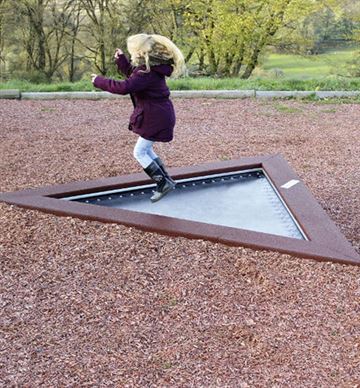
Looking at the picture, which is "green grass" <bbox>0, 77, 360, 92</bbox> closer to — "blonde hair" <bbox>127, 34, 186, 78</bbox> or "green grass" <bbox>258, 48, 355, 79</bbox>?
"green grass" <bbox>258, 48, 355, 79</bbox>

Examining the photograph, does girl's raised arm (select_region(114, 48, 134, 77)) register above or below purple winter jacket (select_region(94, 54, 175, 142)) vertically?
above

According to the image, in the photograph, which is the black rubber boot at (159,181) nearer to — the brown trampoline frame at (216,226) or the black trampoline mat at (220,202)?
the black trampoline mat at (220,202)

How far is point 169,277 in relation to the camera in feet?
11.5

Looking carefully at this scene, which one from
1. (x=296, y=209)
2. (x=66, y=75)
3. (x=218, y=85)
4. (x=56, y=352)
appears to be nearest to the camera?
(x=56, y=352)

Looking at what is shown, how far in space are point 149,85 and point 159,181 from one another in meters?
0.74

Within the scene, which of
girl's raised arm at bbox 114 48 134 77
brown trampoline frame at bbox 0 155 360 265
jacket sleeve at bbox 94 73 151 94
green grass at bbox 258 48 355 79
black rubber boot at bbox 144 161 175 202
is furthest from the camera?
green grass at bbox 258 48 355 79

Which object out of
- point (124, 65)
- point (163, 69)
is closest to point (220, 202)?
point (163, 69)

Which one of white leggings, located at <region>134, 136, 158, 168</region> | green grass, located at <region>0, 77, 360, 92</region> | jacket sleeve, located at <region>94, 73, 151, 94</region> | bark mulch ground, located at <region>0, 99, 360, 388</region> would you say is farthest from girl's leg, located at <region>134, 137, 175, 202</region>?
green grass, located at <region>0, 77, 360, 92</region>

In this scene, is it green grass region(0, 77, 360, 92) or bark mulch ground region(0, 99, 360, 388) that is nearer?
bark mulch ground region(0, 99, 360, 388)

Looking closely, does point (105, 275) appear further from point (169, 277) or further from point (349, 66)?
point (349, 66)

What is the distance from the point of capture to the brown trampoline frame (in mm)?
3732

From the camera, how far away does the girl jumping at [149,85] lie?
3.88 m

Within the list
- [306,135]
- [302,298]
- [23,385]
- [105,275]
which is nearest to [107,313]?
[105,275]

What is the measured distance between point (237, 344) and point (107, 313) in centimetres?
71
